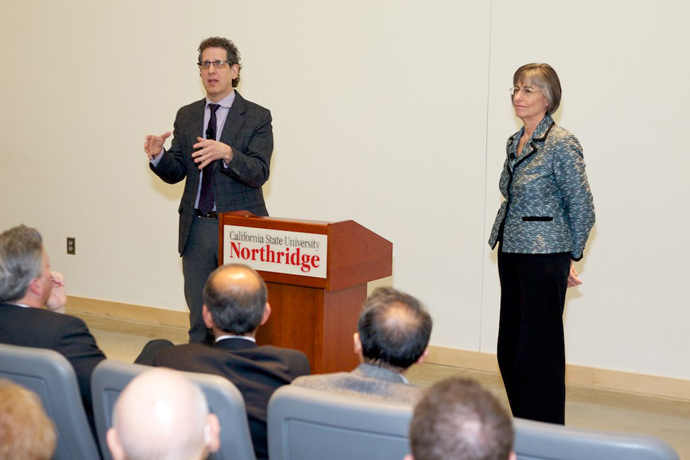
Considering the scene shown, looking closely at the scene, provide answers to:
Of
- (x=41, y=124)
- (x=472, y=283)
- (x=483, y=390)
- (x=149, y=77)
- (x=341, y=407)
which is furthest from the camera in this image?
(x=41, y=124)

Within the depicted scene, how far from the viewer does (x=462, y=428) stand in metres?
1.37

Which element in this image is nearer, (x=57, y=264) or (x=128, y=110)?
(x=128, y=110)

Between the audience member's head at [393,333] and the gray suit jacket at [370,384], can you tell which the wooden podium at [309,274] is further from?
the gray suit jacket at [370,384]

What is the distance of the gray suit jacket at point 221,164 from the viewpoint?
4.22 meters

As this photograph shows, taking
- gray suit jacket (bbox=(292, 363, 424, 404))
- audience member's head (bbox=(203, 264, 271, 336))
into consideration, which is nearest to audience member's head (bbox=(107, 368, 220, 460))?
gray suit jacket (bbox=(292, 363, 424, 404))

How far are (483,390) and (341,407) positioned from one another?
58cm

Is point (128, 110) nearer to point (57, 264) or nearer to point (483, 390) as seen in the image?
point (57, 264)

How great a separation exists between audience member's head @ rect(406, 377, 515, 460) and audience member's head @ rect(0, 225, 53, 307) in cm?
170

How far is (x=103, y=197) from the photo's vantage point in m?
6.96

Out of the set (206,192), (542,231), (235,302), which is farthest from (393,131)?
(235,302)

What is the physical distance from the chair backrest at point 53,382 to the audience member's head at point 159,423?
75cm

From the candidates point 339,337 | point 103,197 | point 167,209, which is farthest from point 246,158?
point 103,197

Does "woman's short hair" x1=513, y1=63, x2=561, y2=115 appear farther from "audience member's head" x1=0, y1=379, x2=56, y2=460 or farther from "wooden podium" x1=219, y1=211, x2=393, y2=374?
"audience member's head" x1=0, y1=379, x2=56, y2=460

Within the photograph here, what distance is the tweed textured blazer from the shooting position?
11.9 ft
